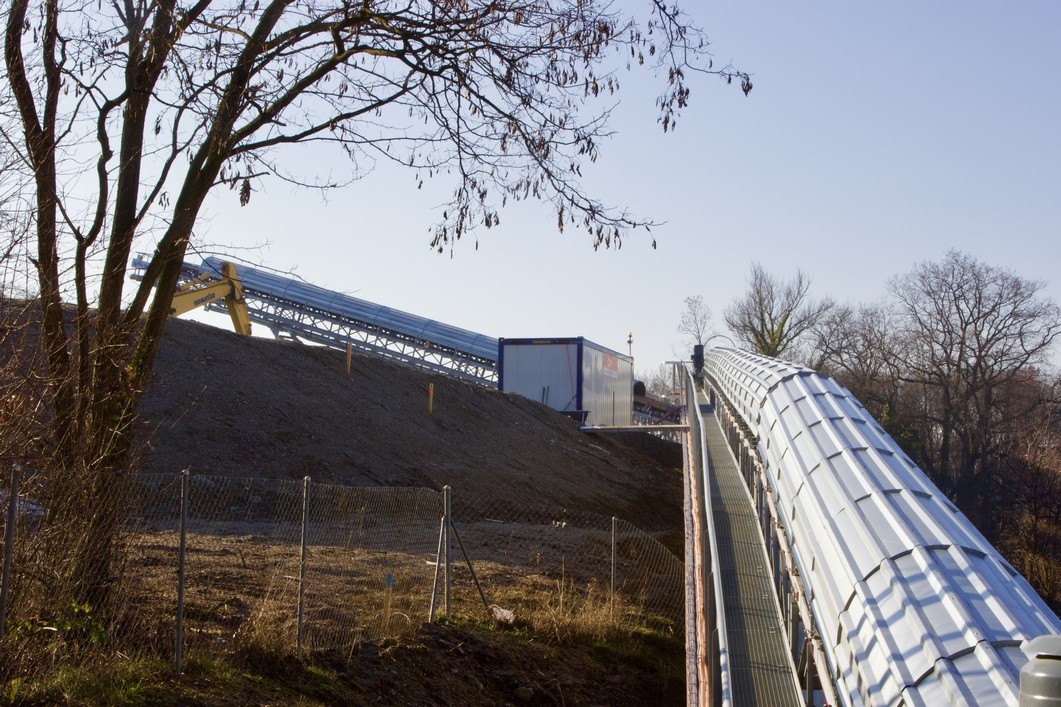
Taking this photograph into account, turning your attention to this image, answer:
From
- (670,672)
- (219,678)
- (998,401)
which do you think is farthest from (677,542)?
(998,401)

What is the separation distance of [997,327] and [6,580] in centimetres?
5574

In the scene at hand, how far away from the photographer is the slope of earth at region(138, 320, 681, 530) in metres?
23.1

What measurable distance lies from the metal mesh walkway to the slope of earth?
10210 millimetres

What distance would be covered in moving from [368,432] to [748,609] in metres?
17.8

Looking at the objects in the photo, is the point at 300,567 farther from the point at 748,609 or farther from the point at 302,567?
the point at 748,609

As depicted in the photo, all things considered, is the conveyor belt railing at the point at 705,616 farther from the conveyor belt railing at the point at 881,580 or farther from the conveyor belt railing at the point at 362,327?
the conveyor belt railing at the point at 362,327

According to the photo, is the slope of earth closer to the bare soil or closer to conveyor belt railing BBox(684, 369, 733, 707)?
the bare soil

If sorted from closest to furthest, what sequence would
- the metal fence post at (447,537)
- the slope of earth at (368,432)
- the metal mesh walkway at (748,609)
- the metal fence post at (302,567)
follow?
the metal mesh walkway at (748,609), the metal fence post at (302,567), the metal fence post at (447,537), the slope of earth at (368,432)

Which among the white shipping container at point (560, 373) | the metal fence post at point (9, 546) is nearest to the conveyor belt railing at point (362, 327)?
the white shipping container at point (560, 373)

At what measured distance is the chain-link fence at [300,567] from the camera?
7453 millimetres

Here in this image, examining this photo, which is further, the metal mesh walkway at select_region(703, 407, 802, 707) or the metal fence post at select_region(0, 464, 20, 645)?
the metal mesh walkway at select_region(703, 407, 802, 707)

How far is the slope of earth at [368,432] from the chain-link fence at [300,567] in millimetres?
2940

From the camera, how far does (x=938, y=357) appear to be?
185 ft

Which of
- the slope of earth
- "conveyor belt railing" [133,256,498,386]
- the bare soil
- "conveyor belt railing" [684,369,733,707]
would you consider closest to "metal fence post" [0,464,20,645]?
the bare soil
